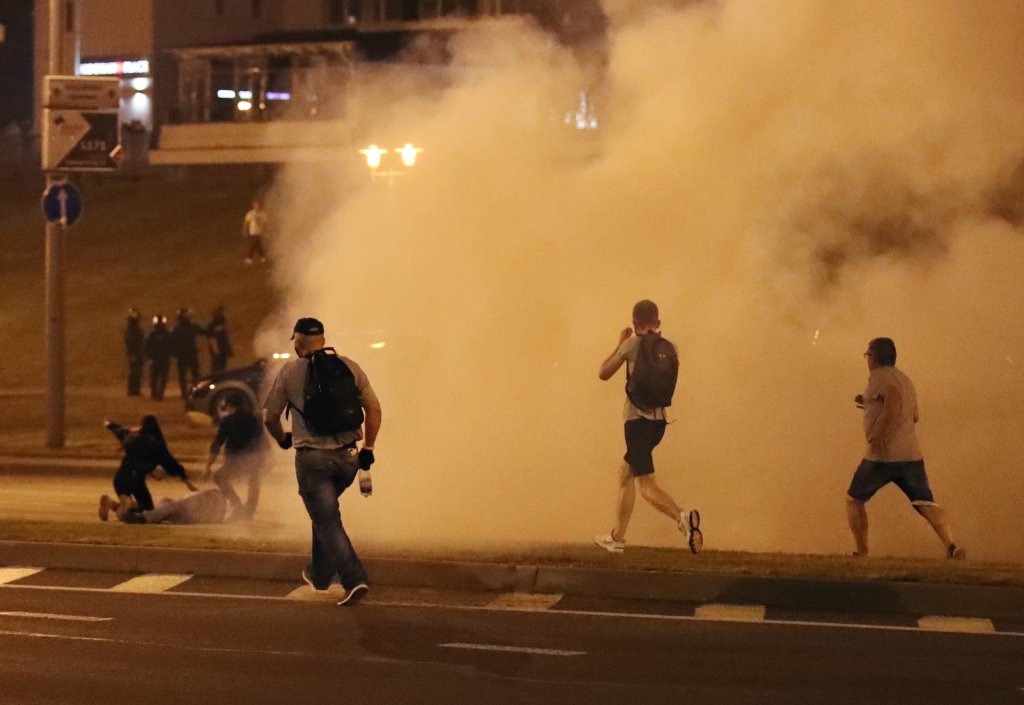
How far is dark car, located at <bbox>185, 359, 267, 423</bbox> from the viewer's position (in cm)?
1895

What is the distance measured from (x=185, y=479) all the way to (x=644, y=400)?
4500mm

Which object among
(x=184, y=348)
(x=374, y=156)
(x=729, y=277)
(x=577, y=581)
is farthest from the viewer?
(x=184, y=348)

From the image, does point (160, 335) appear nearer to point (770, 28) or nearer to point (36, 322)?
point (36, 322)

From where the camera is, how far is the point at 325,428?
27.2 ft

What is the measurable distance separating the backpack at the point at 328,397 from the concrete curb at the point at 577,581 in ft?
4.00

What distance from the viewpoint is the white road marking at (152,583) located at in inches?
364

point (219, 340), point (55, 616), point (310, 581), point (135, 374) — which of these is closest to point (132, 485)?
point (55, 616)

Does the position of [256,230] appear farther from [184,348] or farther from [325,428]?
[325,428]

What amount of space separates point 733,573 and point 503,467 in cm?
438

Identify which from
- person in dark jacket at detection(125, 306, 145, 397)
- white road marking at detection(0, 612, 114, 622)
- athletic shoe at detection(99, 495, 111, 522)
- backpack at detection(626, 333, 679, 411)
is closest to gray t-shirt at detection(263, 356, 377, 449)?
white road marking at detection(0, 612, 114, 622)

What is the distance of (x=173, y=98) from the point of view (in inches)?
1966

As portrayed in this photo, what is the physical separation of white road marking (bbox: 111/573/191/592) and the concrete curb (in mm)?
87

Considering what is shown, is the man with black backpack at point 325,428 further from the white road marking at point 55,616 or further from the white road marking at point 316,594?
the white road marking at point 55,616

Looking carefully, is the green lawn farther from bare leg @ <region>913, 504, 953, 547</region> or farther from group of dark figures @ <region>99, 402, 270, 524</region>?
bare leg @ <region>913, 504, 953, 547</region>
